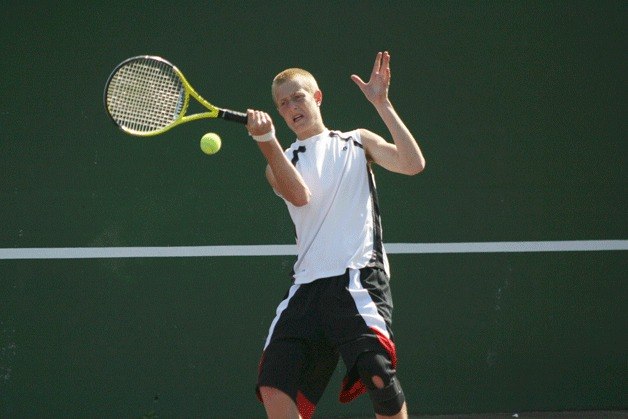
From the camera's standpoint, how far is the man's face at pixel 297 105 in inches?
Answer: 176

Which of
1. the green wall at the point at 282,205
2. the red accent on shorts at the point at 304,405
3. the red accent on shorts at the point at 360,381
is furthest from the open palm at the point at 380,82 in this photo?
the green wall at the point at 282,205

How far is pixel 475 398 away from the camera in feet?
19.8

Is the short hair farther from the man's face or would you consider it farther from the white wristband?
the white wristband

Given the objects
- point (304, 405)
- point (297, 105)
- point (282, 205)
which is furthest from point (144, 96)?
point (282, 205)

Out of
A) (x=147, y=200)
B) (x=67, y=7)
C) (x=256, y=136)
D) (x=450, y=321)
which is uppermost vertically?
(x=67, y=7)

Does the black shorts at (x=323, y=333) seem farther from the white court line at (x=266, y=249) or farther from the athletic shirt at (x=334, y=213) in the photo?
the white court line at (x=266, y=249)

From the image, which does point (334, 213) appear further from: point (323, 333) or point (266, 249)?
point (266, 249)

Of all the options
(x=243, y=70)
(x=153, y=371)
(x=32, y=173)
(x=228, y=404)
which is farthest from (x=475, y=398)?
(x=32, y=173)

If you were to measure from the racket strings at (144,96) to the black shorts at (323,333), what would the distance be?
2.73 feet

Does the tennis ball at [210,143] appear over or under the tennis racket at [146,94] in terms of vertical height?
under

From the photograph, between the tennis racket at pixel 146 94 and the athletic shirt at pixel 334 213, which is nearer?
the athletic shirt at pixel 334 213

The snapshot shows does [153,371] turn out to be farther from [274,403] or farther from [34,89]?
[274,403]

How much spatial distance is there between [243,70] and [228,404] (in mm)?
1611

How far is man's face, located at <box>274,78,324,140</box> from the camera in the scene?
4473 mm
